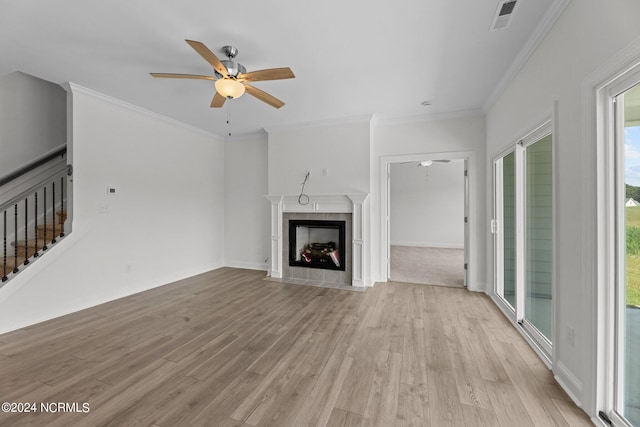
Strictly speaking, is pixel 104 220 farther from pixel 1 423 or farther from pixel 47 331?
pixel 1 423

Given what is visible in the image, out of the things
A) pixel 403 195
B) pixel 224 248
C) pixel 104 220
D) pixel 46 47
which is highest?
pixel 46 47

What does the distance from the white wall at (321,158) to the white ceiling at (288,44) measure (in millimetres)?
779

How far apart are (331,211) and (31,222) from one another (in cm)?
429

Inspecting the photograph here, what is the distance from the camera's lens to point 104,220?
11.3 ft

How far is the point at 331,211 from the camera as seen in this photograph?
435 cm

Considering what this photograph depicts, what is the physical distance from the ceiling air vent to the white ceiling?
43mm

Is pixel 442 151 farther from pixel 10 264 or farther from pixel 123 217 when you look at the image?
pixel 10 264

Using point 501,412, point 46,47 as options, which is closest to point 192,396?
point 501,412

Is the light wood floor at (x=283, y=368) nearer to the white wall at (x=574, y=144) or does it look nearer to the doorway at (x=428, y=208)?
the white wall at (x=574, y=144)

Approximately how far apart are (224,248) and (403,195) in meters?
5.83

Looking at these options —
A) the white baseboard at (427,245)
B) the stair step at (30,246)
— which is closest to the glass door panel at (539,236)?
the stair step at (30,246)

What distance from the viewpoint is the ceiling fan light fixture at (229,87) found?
2.28m

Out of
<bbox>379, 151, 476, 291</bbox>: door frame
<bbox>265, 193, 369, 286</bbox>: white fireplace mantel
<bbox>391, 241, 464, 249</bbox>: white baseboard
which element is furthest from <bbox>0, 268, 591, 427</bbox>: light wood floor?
<bbox>391, 241, 464, 249</bbox>: white baseboard

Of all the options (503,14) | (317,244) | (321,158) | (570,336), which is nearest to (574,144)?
(503,14)
